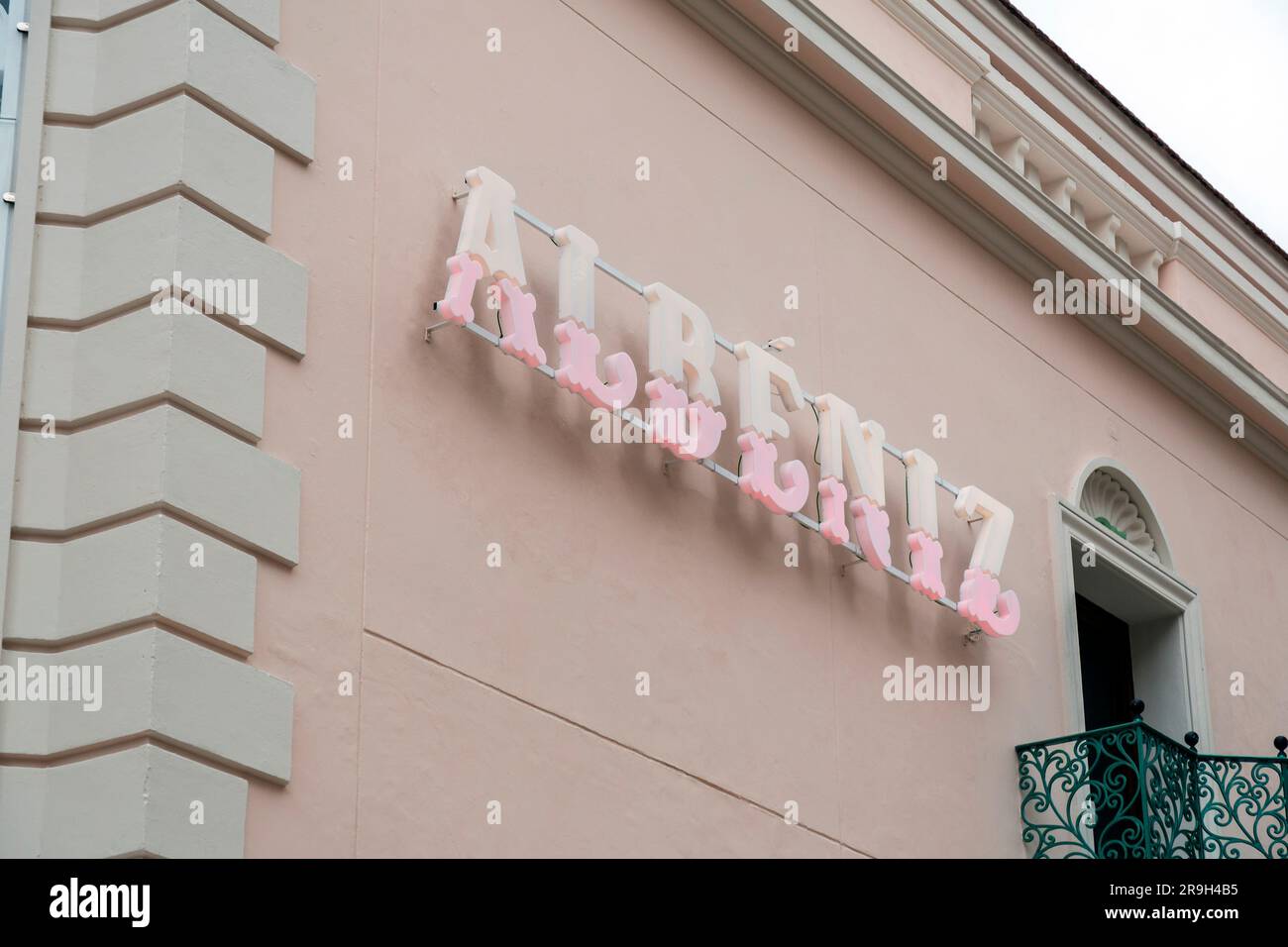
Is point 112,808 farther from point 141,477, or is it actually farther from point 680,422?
point 680,422

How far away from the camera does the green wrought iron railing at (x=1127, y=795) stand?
13.3m

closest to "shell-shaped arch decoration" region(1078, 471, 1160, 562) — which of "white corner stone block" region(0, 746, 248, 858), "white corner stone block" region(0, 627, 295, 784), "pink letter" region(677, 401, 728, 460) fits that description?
"pink letter" region(677, 401, 728, 460)

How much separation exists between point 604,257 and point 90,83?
3.18 m

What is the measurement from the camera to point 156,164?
972 cm

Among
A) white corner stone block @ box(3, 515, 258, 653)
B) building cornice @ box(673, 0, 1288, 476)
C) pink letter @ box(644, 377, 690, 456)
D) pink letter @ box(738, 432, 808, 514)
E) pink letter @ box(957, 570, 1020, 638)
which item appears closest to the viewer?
white corner stone block @ box(3, 515, 258, 653)

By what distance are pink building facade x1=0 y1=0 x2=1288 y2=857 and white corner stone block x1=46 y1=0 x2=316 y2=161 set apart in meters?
0.02

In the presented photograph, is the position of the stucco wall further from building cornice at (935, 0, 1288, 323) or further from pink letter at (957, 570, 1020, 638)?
building cornice at (935, 0, 1288, 323)

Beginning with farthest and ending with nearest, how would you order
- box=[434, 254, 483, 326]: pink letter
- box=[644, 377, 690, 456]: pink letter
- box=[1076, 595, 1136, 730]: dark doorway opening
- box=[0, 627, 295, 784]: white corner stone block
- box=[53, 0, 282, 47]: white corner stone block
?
box=[1076, 595, 1136, 730]: dark doorway opening
box=[644, 377, 690, 456]: pink letter
box=[434, 254, 483, 326]: pink letter
box=[53, 0, 282, 47]: white corner stone block
box=[0, 627, 295, 784]: white corner stone block

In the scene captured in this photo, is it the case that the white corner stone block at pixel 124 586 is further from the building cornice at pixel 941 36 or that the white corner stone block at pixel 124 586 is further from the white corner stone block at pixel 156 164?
the building cornice at pixel 941 36

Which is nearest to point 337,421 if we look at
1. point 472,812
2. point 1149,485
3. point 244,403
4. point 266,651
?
point 244,403

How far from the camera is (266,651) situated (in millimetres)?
9266

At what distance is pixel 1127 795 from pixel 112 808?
7.25 meters

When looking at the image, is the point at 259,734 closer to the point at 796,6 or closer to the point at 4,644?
the point at 4,644

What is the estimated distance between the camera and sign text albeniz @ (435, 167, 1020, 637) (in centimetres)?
1087
